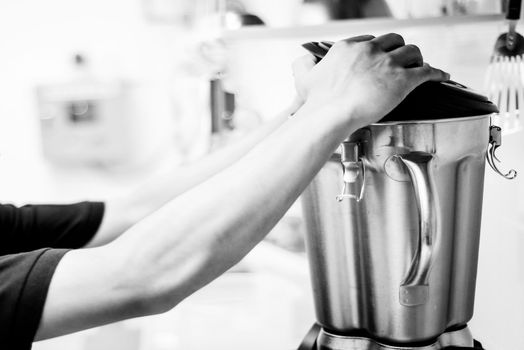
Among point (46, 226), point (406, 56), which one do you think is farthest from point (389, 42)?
point (46, 226)

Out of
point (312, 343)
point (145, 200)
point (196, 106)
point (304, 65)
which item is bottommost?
point (312, 343)

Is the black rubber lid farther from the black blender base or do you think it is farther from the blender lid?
the black blender base

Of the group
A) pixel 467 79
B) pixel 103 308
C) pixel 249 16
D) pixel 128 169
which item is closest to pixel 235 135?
pixel 249 16

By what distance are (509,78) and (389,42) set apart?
28cm

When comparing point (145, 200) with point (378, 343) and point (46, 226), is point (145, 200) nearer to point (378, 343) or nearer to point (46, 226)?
point (46, 226)

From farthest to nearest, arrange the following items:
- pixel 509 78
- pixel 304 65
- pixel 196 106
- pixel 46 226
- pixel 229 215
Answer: pixel 196 106, pixel 46 226, pixel 509 78, pixel 304 65, pixel 229 215

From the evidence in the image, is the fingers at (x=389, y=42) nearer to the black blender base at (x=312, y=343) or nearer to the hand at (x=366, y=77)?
the hand at (x=366, y=77)

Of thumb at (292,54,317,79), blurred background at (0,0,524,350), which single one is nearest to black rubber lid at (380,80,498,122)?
thumb at (292,54,317,79)

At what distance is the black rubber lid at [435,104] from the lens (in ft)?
1.85

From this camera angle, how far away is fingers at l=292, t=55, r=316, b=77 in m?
0.62

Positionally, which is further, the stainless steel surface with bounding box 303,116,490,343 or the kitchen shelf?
the kitchen shelf

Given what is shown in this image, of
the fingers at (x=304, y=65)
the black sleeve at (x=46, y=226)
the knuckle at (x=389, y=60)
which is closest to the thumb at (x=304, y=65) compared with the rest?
the fingers at (x=304, y=65)

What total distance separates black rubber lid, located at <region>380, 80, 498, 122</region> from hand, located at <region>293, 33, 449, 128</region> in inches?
0.6

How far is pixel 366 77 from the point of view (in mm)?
531
